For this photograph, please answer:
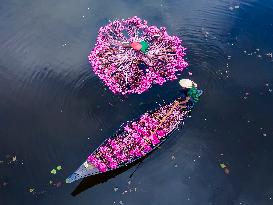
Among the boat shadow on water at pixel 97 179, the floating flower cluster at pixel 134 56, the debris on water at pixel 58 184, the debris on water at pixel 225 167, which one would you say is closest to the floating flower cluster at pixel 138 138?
the boat shadow on water at pixel 97 179

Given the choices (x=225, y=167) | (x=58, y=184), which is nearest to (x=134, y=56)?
(x=225, y=167)

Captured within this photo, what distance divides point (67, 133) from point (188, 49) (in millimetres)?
7438

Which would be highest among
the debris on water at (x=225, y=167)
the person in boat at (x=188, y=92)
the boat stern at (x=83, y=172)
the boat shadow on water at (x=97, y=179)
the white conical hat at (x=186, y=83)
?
the white conical hat at (x=186, y=83)

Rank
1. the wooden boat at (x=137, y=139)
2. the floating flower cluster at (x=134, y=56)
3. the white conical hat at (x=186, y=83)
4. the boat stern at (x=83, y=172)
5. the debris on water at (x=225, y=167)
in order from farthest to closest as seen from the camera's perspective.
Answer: the floating flower cluster at (x=134, y=56), the white conical hat at (x=186, y=83), the debris on water at (x=225, y=167), the wooden boat at (x=137, y=139), the boat stern at (x=83, y=172)

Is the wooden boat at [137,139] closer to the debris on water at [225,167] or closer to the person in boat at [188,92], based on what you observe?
the person in boat at [188,92]

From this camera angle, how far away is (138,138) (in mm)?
14594

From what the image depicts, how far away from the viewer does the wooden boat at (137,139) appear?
44.4 ft

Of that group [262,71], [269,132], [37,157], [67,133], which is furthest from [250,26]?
[37,157]

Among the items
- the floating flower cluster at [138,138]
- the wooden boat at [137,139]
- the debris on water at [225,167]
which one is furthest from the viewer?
the debris on water at [225,167]

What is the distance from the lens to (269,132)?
15914 mm

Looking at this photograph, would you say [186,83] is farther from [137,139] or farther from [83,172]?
[83,172]

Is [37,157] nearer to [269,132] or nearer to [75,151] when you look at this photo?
[75,151]

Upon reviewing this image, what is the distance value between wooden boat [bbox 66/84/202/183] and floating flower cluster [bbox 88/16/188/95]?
1.75 metres

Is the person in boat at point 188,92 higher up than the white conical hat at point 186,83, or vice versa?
the white conical hat at point 186,83
